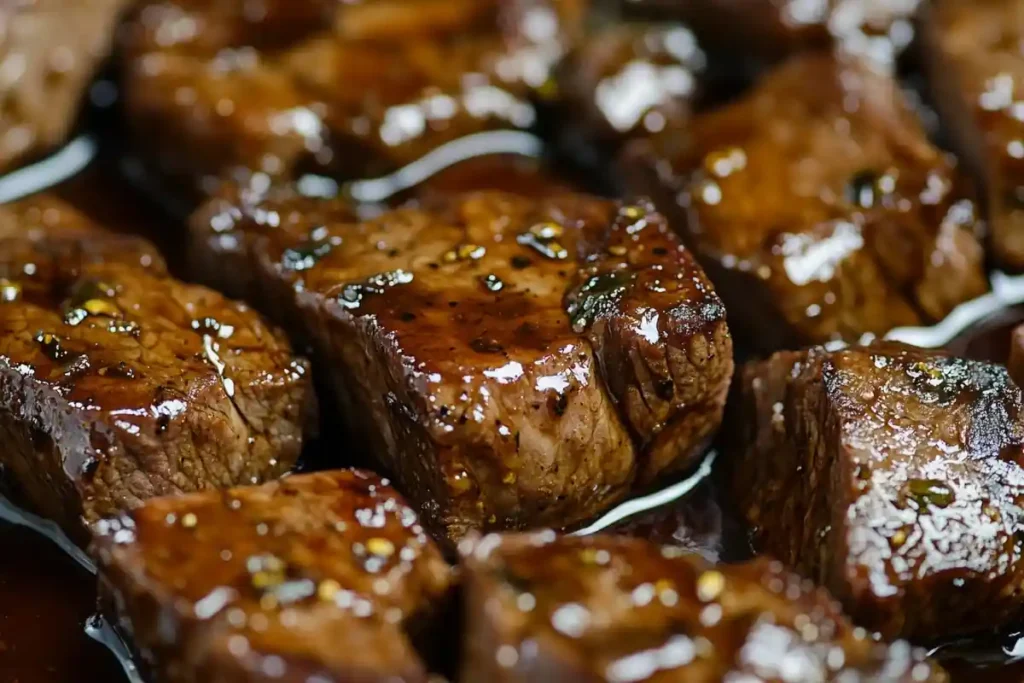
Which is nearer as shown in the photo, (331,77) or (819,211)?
(819,211)

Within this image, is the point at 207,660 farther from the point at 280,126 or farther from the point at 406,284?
the point at 280,126

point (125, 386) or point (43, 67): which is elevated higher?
point (43, 67)

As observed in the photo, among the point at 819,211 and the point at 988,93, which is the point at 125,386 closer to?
the point at 819,211

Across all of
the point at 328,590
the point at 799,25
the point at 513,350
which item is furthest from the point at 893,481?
the point at 799,25

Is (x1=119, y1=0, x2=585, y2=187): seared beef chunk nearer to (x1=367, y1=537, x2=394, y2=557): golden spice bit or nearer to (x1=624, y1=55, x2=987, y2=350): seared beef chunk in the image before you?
(x1=624, y1=55, x2=987, y2=350): seared beef chunk

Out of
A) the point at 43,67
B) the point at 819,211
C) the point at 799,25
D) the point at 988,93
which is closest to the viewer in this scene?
the point at 819,211

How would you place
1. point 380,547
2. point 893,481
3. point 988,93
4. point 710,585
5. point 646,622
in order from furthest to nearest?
point 988,93
point 893,481
point 380,547
point 710,585
point 646,622

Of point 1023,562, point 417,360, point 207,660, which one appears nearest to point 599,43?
point 417,360
